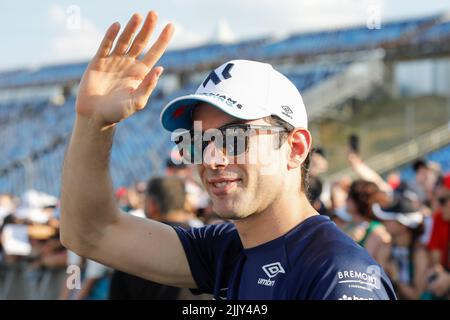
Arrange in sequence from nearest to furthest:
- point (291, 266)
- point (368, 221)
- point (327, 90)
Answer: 1. point (291, 266)
2. point (368, 221)
3. point (327, 90)

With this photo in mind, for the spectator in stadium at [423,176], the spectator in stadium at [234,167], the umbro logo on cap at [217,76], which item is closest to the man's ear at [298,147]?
the spectator in stadium at [234,167]

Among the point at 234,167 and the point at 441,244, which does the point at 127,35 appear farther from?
the point at 441,244

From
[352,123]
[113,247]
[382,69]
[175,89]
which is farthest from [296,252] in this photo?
[175,89]

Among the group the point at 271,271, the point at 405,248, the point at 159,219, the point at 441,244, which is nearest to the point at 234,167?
the point at 271,271

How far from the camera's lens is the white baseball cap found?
1997 millimetres

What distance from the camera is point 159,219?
4.14 meters

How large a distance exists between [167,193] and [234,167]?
A: 7.12 feet

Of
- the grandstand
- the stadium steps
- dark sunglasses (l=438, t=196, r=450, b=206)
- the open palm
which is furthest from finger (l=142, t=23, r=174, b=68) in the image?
the stadium steps

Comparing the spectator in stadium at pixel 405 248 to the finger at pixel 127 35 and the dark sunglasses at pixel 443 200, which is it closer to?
the dark sunglasses at pixel 443 200

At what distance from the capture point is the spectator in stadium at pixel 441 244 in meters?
4.74

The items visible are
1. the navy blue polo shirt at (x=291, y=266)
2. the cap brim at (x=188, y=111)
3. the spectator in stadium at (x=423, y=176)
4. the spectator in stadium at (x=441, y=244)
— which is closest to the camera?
the navy blue polo shirt at (x=291, y=266)

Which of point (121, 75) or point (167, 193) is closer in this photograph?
point (121, 75)

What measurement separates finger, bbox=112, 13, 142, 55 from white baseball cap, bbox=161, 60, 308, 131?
23cm

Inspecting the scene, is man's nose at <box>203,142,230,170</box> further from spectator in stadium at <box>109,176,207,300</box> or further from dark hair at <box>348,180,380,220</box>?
dark hair at <box>348,180,380,220</box>
